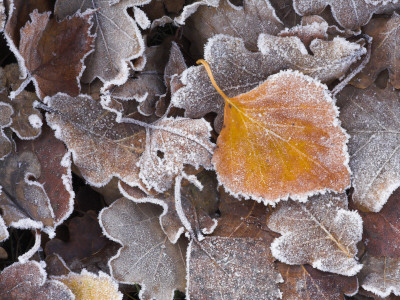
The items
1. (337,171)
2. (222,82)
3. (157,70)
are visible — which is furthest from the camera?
(157,70)

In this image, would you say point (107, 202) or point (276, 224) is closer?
point (276, 224)

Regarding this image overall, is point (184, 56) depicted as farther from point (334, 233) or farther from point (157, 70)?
point (334, 233)

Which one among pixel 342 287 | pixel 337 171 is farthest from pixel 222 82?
pixel 342 287

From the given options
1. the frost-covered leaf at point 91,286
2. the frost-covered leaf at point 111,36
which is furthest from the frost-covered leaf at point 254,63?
the frost-covered leaf at point 91,286

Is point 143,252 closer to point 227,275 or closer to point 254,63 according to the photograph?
point 227,275

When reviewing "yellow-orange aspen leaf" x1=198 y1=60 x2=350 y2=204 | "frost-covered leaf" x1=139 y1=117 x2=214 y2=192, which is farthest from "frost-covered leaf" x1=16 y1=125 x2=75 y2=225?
"yellow-orange aspen leaf" x1=198 y1=60 x2=350 y2=204
